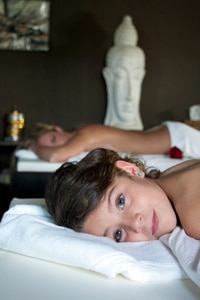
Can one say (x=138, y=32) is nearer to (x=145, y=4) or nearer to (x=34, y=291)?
(x=145, y=4)

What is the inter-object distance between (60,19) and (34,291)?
11.1 feet

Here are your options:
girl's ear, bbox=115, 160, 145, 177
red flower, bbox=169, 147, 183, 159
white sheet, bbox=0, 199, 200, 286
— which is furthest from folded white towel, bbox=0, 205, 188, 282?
red flower, bbox=169, 147, 183, 159

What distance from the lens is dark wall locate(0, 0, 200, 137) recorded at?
12.9 feet

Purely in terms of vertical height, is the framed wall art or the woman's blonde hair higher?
the framed wall art

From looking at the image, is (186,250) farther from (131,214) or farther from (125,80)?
(125,80)

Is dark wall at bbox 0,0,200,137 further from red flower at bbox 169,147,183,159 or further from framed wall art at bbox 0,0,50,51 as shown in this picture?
red flower at bbox 169,147,183,159

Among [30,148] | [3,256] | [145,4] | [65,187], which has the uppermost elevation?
[145,4]

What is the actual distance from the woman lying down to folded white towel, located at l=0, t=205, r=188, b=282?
0.03m

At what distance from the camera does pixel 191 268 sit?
0.89 metres

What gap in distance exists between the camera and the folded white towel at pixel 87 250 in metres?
0.92

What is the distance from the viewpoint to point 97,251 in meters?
0.94

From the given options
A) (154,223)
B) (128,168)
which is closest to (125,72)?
(128,168)

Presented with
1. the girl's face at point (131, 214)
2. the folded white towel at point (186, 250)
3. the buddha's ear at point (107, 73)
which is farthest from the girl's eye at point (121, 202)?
the buddha's ear at point (107, 73)

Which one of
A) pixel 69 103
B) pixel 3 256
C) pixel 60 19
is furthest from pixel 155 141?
pixel 3 256
